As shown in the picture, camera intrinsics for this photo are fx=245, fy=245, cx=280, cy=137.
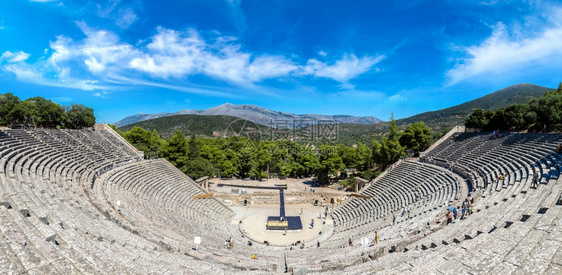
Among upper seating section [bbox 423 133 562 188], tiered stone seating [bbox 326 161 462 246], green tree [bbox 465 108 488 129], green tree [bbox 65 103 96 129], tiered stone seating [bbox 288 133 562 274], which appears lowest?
tiered stone seating [bbox 326 161 462 246]

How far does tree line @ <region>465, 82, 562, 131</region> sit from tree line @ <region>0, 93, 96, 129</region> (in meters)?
59.2

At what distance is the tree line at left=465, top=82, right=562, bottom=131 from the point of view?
25016 mm

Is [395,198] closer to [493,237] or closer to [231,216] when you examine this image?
Result: [493,237]

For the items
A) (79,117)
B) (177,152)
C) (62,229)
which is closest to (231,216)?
(177,152)

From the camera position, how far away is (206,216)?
22.8 meters

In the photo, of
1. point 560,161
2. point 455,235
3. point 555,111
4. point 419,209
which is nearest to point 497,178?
point 560,161

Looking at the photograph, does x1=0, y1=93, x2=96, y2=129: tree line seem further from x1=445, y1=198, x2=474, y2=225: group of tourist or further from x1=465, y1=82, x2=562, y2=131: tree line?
x1=465, y1=82, x2=562, y2=131: tree line

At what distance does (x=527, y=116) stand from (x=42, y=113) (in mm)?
63442

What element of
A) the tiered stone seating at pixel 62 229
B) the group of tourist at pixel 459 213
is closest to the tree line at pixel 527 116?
the group of tourist at pixel 459 213

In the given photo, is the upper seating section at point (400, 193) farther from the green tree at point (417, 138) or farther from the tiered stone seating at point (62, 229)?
the tiered stone seating at point (62, 229)

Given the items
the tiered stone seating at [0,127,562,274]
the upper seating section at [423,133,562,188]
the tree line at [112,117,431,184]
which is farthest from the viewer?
the tree line at [112,117,431,184]

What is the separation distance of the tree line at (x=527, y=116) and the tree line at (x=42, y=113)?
5923 cm

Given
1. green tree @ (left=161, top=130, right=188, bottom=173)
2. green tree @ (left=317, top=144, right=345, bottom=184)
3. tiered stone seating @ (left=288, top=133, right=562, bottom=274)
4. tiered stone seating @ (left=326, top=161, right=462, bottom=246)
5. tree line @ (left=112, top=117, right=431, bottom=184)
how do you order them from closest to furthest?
tiered stone seating @ (left=288, top=133, right=562, bottom=274), tiered stone seating @ (left=326, top=161, right=462, bottom=246), green tree @ (left=161, top=130, right=188, bottom=173), tree line @ (left=112, top=117, right=431, bottom=184), green tree @ (left=317, top=144, right=345, bottom=184)

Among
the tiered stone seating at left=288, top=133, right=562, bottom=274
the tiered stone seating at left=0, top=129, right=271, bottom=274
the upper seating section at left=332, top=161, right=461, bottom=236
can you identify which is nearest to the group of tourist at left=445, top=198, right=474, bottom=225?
the tiered stone seating at left=288, top=133, right=562, bottom=274
